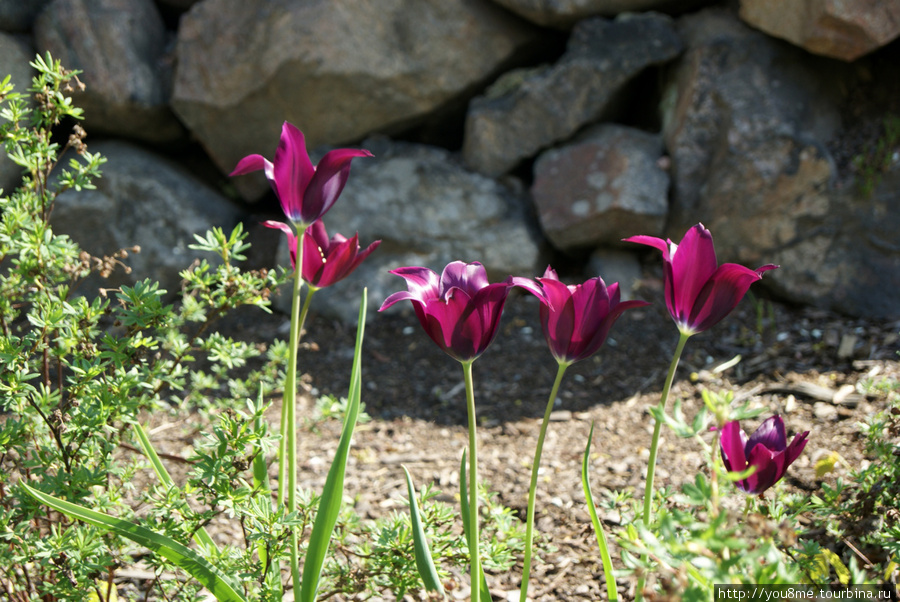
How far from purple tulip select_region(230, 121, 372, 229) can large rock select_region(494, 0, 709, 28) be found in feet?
8.87

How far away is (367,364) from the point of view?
3.18 metres

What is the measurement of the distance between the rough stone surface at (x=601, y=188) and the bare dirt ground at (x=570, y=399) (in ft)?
1.14

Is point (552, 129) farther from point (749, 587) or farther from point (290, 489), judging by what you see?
point (749, 587)

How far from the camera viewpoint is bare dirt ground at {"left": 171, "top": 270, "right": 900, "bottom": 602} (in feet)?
6.86


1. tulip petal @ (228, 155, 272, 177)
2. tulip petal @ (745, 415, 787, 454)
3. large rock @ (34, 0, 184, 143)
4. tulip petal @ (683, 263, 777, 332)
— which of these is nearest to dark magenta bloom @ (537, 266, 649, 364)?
tulip petal @ (683, 263, 777, 332)

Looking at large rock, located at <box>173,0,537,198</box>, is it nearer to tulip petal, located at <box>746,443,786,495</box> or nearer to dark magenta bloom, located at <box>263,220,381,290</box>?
dark magenta bloom, located at <box>263,220,381,290</box>

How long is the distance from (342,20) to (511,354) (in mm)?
2023

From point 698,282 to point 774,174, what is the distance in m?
2.51

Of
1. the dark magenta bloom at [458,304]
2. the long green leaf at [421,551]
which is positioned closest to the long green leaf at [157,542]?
the long green leaf at [421,551]

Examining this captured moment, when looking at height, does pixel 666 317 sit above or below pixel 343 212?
below

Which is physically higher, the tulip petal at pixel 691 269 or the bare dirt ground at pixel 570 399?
the tulip petal at pixel 691 269

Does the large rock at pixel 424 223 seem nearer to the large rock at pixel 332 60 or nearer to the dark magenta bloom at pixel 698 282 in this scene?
the large rock at pixel 332 60

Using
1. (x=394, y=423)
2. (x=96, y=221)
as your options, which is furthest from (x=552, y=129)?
(x=96, y=221)

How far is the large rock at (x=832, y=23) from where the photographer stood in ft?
9.65
